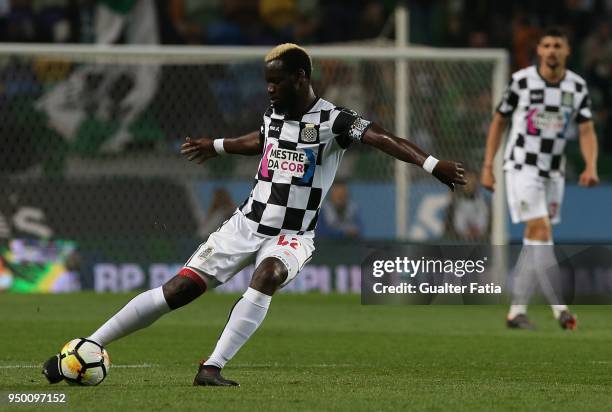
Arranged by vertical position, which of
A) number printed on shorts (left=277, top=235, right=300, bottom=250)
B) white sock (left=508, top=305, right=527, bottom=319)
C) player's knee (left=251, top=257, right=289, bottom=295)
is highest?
number printed on shorts (left=277, top=235, right=300, bottom=250)

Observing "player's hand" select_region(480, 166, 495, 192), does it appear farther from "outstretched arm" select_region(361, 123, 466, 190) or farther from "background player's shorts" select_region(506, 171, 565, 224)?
"outstretched arm" select_region(361, 123, 466, 190)

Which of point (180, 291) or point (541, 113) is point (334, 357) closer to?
point (180, 291)

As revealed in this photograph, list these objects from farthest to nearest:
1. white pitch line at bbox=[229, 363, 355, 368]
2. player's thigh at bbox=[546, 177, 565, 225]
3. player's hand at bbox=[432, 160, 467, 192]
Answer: player's thigh at bbox=[546, 177, 565, 225]
white pitch line at bbox=[229, 363, 355, 368]
player's hand at bbox=[432, 160, 467, 192]

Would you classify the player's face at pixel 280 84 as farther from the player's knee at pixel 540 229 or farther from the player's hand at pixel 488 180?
the player's knee at pixel 540 229

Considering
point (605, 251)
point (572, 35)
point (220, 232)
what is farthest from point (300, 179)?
point (572, 35)

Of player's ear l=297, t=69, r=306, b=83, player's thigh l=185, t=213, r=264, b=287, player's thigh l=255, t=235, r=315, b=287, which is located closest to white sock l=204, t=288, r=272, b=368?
player's thigh l=255, t=235, r=315, b=287

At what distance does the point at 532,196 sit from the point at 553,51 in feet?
3.92

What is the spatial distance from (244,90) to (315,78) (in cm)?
99

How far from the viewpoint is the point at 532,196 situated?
36.0 feet

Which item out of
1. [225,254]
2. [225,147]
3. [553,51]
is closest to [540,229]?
[553,51]

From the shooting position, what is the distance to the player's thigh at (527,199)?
35.9 feet

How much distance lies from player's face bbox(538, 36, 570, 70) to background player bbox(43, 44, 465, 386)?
4.29 m

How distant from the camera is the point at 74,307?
12438 mm

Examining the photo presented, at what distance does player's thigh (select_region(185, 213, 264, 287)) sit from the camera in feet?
22.2
